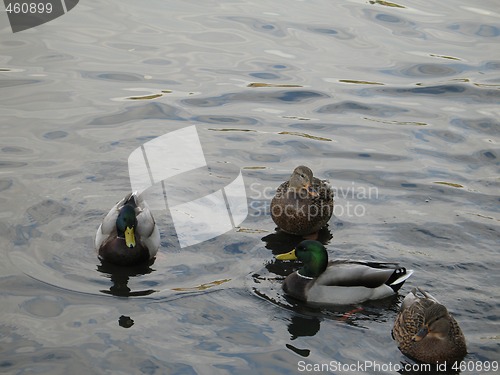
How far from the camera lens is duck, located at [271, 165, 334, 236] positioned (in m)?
8.76

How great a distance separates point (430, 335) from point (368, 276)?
97cm

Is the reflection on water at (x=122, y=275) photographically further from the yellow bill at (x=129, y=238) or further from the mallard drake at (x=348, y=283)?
the mallard drake at (x=348, y=283)

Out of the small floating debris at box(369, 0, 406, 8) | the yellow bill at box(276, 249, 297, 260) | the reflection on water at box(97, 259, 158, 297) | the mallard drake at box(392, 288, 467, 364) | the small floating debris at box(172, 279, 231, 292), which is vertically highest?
the small floating debris at box(369, 0, 406, 8)

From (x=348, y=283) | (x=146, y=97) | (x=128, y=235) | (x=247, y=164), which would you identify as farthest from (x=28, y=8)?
(x=348, y=283)

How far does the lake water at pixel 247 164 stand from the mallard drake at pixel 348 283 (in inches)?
4.8

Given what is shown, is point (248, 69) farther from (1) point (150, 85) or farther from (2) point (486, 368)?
(2) point (486, 368)

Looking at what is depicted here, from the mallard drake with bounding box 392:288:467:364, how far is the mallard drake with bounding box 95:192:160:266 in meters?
2.56

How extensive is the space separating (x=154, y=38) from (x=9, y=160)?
450 cm

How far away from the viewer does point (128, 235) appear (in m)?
8.10

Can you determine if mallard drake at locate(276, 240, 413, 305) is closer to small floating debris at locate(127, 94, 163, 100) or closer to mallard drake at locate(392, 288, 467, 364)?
mallard drake at locate(392, 288, 467, 364)

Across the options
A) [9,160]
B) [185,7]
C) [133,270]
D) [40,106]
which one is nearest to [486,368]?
[133,270]

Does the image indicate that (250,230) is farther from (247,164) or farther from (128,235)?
(247,164)

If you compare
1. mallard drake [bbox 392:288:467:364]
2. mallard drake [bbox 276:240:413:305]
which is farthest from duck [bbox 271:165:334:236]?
mallard drake [bbox 392:288:467:364]

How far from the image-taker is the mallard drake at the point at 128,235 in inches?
318
